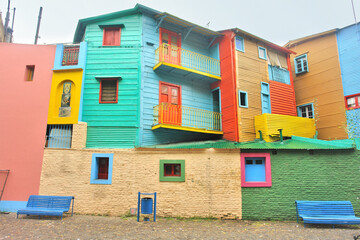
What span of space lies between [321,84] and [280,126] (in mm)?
5413

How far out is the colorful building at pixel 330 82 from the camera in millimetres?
13695

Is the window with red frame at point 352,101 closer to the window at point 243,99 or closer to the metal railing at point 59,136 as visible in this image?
the window at point 243,99

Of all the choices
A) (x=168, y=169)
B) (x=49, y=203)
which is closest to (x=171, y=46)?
(x=168, y=169)

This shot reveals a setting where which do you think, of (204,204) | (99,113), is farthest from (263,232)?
(99,113)

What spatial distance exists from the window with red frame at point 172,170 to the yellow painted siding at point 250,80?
3.77 meters

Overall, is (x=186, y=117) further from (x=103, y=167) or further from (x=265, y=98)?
(x=265, y=98)

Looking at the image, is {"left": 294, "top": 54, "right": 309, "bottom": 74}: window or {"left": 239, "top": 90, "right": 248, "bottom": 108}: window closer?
{"left": 239, "top": 90, "right": 248, "bottom": 108}: window

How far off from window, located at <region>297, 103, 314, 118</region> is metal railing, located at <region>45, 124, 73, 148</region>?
1433 centimetres

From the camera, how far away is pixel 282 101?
14.5 meters

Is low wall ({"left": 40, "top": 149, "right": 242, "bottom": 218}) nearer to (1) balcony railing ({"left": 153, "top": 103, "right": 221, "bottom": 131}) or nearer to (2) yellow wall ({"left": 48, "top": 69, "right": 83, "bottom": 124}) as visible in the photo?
(2) yellow wall ({"left": 48, "top": 69, "right": 83, "bottom": 124})

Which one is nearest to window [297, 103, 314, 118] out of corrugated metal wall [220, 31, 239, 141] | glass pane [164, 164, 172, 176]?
corrugated metal wall [220, 31, 239, 141]

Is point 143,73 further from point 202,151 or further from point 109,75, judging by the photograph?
point 202,151

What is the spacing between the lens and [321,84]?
1530 cm

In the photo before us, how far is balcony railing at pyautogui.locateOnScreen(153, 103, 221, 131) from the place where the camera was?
1163 cm
